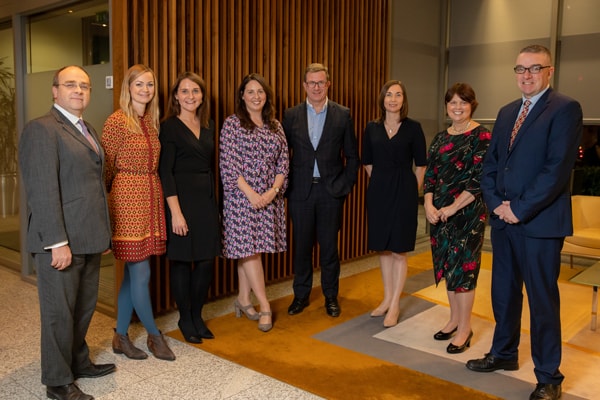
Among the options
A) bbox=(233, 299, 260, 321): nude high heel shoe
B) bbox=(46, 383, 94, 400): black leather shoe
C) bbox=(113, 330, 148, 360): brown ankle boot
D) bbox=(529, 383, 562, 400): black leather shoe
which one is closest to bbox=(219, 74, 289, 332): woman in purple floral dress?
bbox=(233, 299, 260, 321): nude high heel shoe

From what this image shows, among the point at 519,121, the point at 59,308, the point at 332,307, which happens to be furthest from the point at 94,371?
the point at 519,121

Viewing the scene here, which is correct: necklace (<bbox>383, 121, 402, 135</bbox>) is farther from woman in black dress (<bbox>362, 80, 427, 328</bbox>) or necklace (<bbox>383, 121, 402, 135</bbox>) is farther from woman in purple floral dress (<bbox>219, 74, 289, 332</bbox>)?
woman in purple floral dress (<bbox>219, 74, 289, 332</bbox>)

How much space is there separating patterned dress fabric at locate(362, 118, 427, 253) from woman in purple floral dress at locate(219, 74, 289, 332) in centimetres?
70

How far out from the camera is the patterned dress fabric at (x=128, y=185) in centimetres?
328

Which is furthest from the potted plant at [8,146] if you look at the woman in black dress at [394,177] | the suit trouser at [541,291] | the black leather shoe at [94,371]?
the suit trouser at [541,291]

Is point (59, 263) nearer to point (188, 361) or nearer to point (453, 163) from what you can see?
point (188, 361)

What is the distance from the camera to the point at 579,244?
5582 mm

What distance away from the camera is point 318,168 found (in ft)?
13.9

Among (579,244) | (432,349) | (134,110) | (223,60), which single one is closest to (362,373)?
(432,349)

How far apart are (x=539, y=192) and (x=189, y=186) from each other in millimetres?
2061

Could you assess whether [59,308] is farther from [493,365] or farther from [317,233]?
[493,365]

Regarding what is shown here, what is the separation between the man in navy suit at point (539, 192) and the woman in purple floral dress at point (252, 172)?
5.07 ft

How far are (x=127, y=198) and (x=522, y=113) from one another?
227 centimetres

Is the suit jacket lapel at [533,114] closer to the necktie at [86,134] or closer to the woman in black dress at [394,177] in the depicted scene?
the woman in black dress at [394,177]
